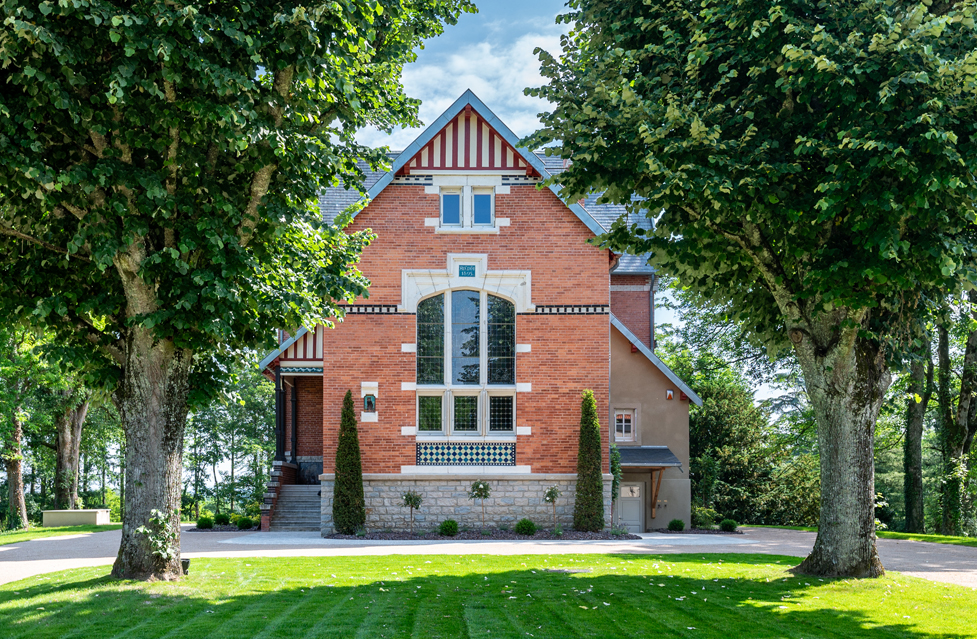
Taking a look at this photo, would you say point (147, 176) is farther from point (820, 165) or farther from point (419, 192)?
point (419, 192)

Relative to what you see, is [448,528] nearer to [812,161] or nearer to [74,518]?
[812,161]

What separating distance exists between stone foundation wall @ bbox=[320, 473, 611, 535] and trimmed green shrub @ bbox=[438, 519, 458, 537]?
57 cm

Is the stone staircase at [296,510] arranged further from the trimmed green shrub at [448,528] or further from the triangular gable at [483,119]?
the triangular gable at [483,119]

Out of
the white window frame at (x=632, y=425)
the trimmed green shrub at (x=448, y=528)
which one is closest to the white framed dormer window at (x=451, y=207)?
the trimmed green shrub at (x=448, y=528)

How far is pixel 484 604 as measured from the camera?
9.48 meters

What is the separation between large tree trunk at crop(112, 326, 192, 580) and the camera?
1023 cm

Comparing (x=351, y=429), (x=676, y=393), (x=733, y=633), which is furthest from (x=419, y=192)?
(x=733, y=633)

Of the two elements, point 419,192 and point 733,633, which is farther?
point 419,192

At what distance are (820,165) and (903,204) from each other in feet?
4.57

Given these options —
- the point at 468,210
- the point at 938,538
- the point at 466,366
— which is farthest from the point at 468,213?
the point at 938,538

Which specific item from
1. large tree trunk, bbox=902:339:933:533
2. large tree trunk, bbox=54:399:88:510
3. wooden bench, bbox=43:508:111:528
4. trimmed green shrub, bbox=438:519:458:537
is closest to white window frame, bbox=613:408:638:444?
trimmed green shrub, bbox=438:519:458:537

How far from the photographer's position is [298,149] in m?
9.62

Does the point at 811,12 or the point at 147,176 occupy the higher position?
the point at 811,12

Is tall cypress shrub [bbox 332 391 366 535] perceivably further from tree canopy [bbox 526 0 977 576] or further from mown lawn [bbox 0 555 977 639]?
tree canopy [bbox 526 0 977 576]
